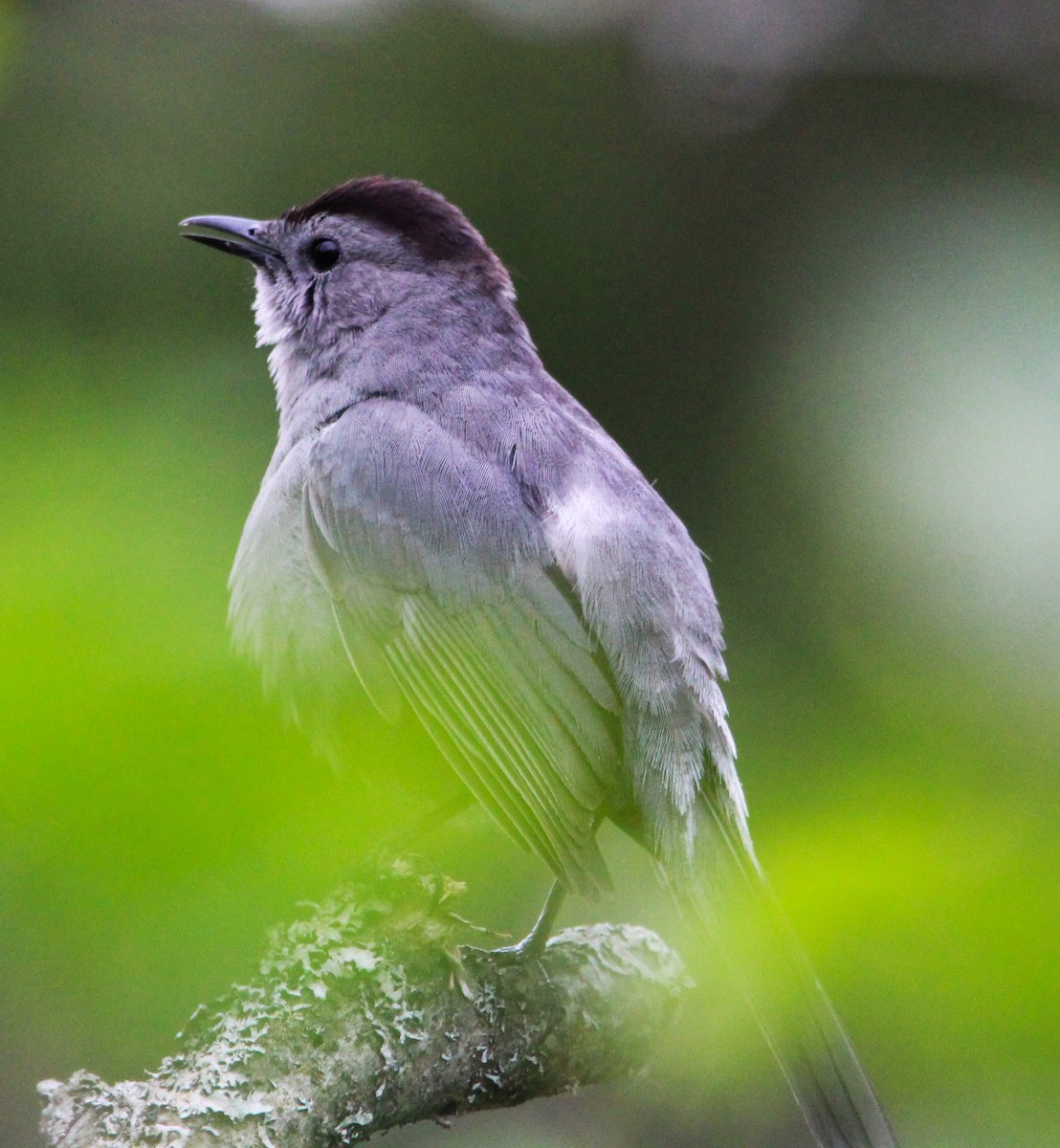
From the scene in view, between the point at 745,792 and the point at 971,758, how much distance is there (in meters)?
0.18

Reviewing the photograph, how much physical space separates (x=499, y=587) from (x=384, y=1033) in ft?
3.28

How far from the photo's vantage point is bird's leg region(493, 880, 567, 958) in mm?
2818

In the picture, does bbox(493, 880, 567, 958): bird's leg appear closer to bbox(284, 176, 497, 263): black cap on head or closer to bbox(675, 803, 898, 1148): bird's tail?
bbox(675, 803, 898, 1148): bird's tail

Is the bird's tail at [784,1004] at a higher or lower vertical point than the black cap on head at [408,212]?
lower

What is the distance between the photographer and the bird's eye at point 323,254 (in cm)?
370

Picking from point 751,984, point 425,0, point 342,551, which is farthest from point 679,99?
point 751,984

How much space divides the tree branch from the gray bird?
0.71 feet

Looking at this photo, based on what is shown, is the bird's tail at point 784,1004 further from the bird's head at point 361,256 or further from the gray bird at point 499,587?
the bird's head at point 361,256

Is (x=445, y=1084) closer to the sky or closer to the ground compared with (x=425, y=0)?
closer to the ground

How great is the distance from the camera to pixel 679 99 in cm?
488

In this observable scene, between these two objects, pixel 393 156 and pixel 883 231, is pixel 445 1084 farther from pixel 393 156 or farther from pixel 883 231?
pixel 393 156

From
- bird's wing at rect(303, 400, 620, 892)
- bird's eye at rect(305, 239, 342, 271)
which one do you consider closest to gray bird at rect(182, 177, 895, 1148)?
bird's wing at rect(303, 400, 620, 892)

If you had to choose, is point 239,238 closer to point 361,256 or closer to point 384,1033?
point 361,256

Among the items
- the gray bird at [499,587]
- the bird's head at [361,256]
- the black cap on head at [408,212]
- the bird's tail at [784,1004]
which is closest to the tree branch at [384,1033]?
the gray bird at [499,587]
